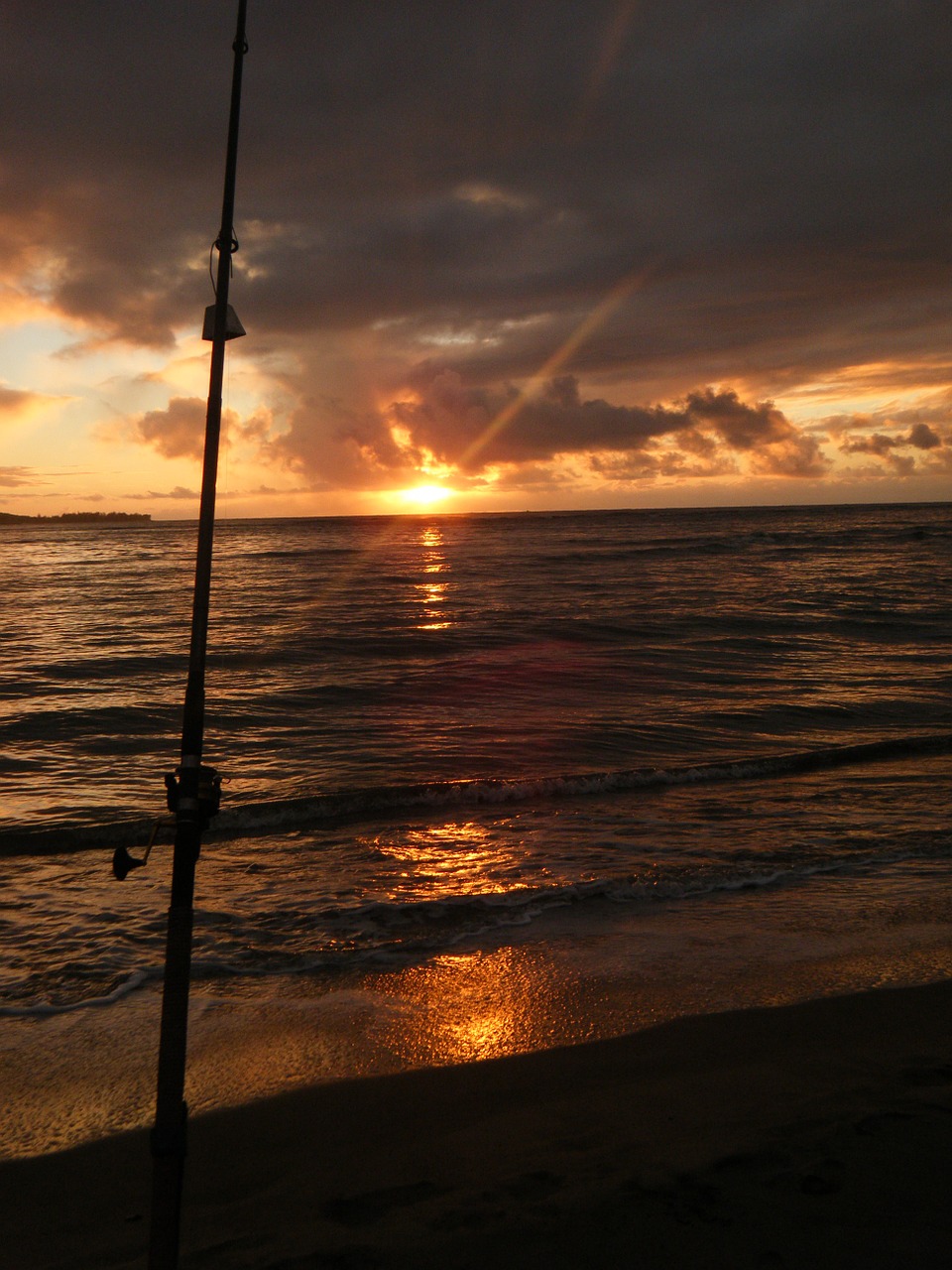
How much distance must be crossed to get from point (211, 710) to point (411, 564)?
116ft

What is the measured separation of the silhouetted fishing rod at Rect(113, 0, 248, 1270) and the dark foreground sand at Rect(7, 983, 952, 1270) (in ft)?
2.80

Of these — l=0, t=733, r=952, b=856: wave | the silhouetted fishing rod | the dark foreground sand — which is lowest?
l=0, t=733, r=952, b=856: wave

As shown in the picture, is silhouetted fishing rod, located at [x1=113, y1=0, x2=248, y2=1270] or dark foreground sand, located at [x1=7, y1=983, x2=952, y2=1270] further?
dark foreground sand, located at [x1=7, y1=983, x2=952, y2=1270]

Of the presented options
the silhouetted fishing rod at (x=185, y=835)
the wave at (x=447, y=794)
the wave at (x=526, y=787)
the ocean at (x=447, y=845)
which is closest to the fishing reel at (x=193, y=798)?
the silhouetted fishing rod at (x=185, y=835)

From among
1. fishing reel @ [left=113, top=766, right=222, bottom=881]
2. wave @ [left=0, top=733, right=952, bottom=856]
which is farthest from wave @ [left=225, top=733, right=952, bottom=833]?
fishing reel @ [left=113, top=766, right=222, bottom=881]

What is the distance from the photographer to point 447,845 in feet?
27.3

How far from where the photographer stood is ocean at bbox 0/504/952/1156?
488 centimetres

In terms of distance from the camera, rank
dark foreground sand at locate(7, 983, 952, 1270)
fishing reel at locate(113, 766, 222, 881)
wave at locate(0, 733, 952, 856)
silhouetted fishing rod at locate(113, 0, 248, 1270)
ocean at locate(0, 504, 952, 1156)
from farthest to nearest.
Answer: wave at locate(0, 733, 952, 856) < ocean at locate(0, 504, 952, 1156) < dark foreground sand at locate(7, 983, 952, 1270) < fishing reel at locate(113, 766, 222, 881) < silhouetted fishing rod at locate(113, 0, 248, 1270)

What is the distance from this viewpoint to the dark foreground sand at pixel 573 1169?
3049 millimetres

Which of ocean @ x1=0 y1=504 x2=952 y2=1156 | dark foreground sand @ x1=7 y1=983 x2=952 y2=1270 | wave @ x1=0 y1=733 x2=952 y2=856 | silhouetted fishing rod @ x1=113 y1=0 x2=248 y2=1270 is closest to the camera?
silhouetted fishing rod @ x1=113 y1=0 x2=248 y2=1270

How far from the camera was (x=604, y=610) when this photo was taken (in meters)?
28.2

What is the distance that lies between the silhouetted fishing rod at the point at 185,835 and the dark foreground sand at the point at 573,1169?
85 centimetres

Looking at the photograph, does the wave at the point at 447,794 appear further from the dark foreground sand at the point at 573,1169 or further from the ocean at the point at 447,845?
the dark foreground sand at the point at 573,1169

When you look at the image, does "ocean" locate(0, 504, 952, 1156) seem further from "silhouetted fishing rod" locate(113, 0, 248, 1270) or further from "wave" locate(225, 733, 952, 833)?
Result: "silhouetted fishing rod" locate(113, 0, 248, 1270)
